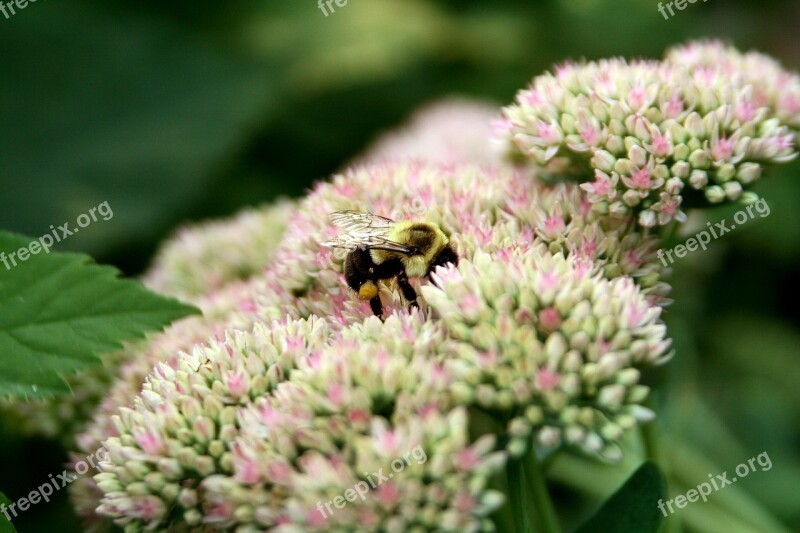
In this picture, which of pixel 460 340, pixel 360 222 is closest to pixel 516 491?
pixel 460 340

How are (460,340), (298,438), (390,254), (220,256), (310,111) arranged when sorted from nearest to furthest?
(298,438) < (460,340) < (390,254) < (220,256) < (310,111)

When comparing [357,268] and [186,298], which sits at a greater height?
[186,298]

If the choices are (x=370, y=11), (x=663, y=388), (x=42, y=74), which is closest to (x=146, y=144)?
(x=42, y=74)

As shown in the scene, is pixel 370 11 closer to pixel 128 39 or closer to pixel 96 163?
pixel 128 39
